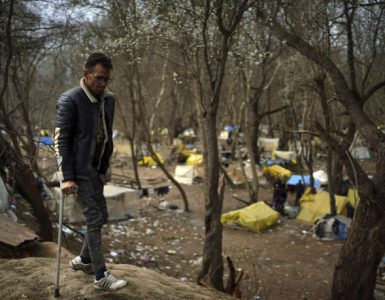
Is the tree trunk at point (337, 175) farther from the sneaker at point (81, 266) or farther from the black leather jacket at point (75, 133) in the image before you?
the black leather jacket at point (75, 133)

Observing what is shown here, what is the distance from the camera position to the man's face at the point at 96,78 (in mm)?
3184

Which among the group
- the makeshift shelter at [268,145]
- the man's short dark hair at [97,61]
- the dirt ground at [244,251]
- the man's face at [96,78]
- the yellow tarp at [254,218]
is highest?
the man's short dark hair at [97,61]

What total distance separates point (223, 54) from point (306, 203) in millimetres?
7713

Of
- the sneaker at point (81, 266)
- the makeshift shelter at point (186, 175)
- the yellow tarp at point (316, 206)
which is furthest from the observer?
the makeshift shelter at point (186, 175)

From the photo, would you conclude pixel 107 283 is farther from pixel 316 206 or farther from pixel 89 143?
pixel 316 206

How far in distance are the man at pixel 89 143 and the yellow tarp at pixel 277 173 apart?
41.7 ft

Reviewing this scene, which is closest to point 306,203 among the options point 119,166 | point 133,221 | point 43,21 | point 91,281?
point 133,221

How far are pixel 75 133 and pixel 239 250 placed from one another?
703 centimetres

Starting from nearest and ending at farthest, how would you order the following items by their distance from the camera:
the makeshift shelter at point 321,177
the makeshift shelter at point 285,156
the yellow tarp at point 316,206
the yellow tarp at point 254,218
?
the yellow tarp at point 254,218 → the yellow tarp at point 316,206 → the makeshift shelter at point 321,177 → the makeshift shelter at point 285,156

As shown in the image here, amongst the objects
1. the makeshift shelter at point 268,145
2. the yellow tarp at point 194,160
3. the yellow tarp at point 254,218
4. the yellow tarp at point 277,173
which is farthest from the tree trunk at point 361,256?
the makeshift shelter at point 268,145

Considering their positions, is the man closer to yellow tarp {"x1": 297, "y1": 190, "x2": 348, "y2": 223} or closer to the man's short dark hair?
the man's short dark hair

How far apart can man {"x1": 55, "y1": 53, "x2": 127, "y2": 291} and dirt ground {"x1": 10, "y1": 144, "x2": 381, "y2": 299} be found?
13.0 feet

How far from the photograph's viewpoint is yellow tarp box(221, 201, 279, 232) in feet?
35.7

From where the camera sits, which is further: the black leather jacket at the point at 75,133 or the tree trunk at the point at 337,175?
the tree trunk at the point at 337,175
